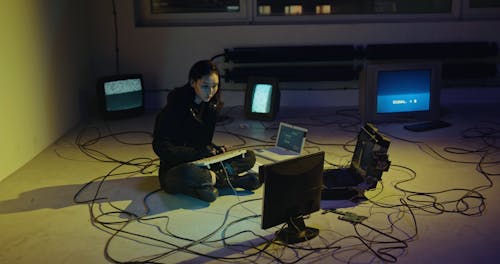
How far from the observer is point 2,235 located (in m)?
2.79

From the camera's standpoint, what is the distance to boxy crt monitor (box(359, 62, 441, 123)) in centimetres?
452

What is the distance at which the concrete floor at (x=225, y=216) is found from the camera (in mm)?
2559

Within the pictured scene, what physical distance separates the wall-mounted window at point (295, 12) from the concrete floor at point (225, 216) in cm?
170

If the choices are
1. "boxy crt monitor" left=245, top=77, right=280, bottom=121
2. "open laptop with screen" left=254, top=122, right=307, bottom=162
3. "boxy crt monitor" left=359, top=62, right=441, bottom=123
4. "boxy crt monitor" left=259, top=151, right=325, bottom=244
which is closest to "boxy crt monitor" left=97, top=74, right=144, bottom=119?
"boxy crt monitor" left=245, top=77, right=280, bottom=121

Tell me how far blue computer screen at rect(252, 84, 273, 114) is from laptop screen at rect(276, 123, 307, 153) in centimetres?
113

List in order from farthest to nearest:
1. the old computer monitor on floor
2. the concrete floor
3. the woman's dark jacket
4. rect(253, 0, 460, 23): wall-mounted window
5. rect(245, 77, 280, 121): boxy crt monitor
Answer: rect(253, 0, 460, 23): wall-mounted window → rect(245, 77, 280, 121): boxy crt monitor → the old computer monitor on floor → the woman's dark jacket → the concrete floor

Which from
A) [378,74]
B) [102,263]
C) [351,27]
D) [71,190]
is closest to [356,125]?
[378,74]

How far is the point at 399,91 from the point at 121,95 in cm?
239

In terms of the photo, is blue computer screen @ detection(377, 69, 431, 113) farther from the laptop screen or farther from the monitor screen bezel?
the monitor screen bezel

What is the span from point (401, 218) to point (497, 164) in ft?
3.74

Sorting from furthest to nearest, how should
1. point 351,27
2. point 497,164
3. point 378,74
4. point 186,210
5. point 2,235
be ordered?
point 351,27
point 378,74
point 497,164
point 186,210
point 2,235

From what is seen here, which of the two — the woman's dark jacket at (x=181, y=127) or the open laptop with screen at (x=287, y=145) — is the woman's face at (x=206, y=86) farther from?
the open laptop with screen at (x=287, y=145)

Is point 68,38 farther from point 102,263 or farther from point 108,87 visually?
point 102,263

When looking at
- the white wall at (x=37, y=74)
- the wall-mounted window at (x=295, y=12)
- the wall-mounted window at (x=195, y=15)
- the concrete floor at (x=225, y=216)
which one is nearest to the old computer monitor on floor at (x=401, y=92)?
the concrete floor at (x=225, y=216)
